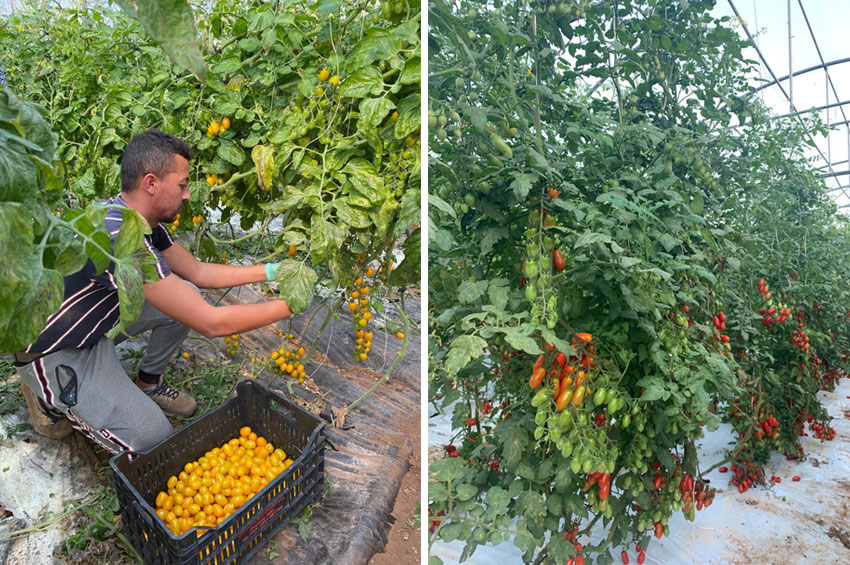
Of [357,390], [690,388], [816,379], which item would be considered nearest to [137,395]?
[357,390]

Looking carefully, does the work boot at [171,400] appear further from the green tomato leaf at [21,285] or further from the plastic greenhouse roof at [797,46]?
the plastic greenhouse roof at [797,46]

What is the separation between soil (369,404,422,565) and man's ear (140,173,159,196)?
39.0 inches

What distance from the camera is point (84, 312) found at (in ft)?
4.25

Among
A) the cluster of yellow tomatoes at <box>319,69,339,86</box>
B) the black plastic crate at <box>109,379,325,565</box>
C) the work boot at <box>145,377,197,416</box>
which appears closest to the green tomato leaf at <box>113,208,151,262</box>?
the cluster of yellow tomatoes at <box>319,69,339,86</box>

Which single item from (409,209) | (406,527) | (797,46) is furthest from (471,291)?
(797,46)

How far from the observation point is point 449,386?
116 cm

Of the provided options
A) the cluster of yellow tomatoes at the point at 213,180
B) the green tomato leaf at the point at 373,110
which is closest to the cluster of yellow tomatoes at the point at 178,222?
the cluster of yellow tomatoes at the point at 213,180

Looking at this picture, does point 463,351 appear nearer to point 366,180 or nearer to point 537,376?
point 537,376

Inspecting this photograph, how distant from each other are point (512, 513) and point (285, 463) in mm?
707

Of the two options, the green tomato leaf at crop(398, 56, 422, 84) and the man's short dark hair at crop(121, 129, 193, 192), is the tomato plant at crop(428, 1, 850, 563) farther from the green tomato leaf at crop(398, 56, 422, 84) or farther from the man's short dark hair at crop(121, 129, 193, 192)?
the man's short dark hair at crop(121, 129, 193, 192)

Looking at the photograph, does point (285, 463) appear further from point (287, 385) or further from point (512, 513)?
point (512, 513)

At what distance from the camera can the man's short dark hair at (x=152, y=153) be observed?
1.27 m

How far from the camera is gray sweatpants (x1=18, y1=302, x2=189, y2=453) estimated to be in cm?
133

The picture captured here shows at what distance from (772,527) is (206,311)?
127cm
